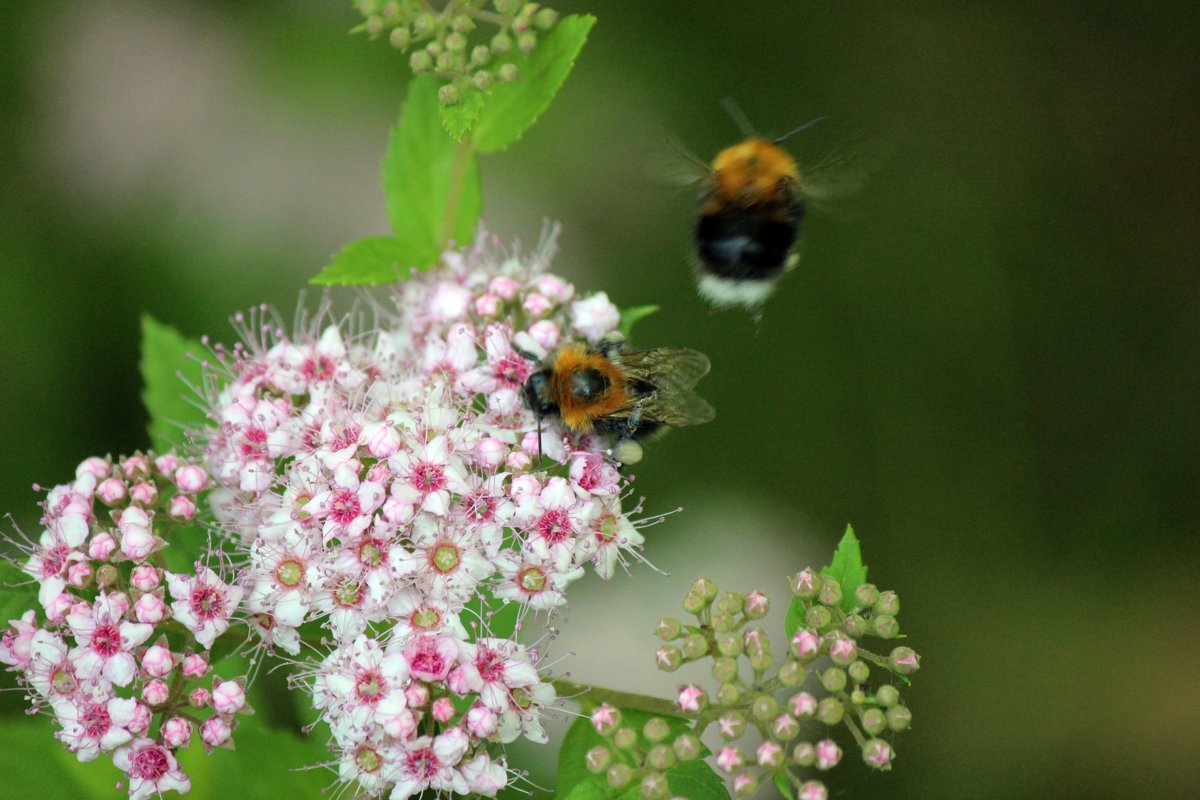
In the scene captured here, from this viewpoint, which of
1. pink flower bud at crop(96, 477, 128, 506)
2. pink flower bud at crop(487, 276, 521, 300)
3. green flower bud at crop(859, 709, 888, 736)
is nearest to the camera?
green flower bud at crop(859, 709, 888, 736)

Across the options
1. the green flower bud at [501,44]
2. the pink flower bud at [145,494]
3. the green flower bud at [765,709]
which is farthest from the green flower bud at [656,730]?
the green flower bud at [501,44]

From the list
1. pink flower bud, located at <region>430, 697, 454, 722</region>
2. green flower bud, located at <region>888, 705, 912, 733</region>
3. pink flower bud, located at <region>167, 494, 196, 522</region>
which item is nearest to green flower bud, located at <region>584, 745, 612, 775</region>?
pink flower bud, located at <region>430, 697, 454, 722</region>

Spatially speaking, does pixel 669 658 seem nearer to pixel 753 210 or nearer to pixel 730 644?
pixel 730 644

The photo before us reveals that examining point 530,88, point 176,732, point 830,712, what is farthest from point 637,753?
point 530,88

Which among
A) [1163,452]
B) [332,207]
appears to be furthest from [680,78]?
[1163,452]

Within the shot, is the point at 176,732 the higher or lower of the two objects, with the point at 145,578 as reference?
lower

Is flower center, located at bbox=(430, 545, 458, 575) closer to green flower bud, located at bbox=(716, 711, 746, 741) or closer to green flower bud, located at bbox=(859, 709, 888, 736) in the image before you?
green flower bud, located at bbox=(716, 711, 746, 741)
